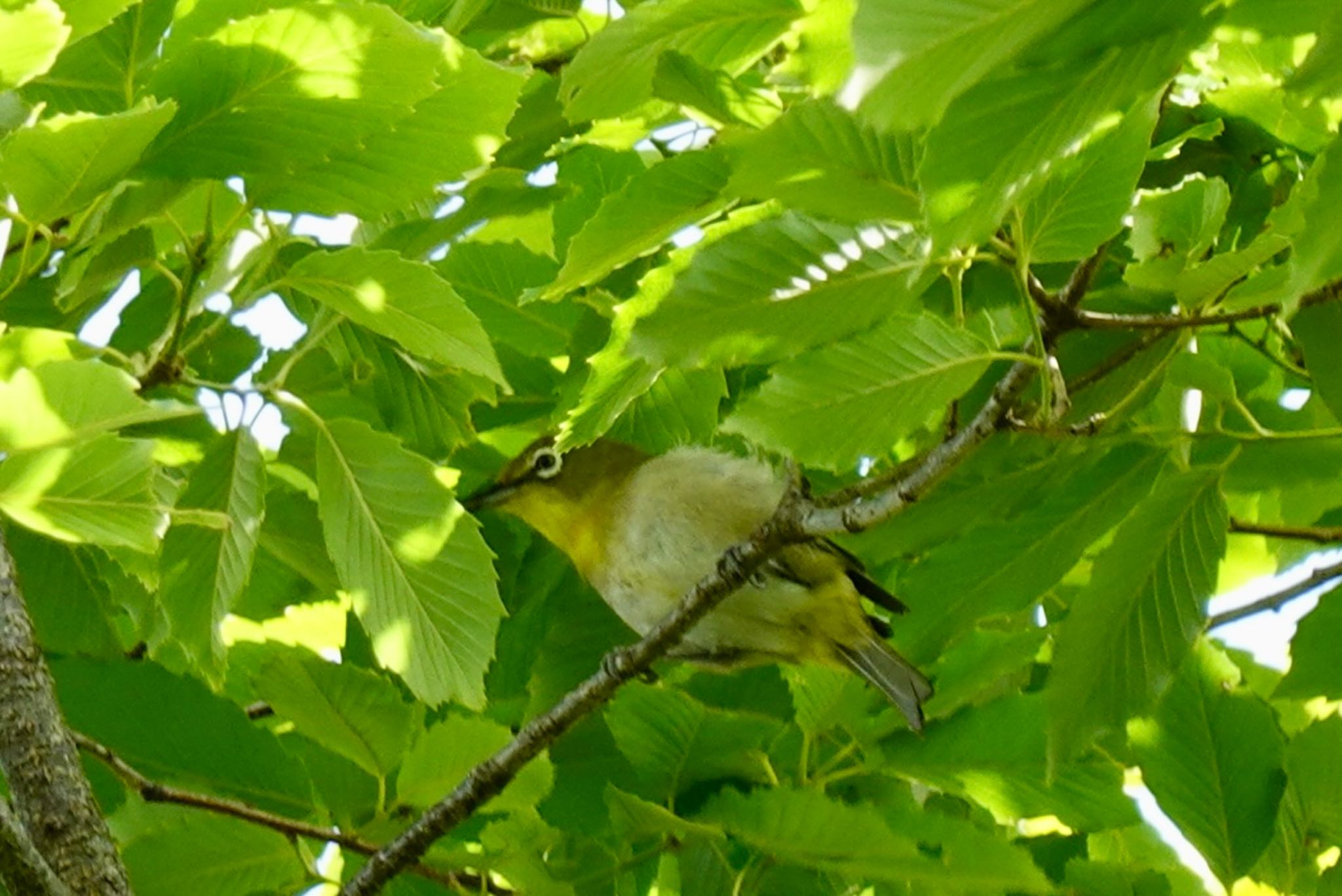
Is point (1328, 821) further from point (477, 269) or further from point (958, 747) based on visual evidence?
point (477, 269)

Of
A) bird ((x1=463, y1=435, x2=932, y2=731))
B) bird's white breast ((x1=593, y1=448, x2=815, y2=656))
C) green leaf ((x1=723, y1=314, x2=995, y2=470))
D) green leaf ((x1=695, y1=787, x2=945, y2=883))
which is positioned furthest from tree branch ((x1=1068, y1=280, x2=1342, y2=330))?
bird's white breast ((x1=593, y1=448, x2=815, y2=656))

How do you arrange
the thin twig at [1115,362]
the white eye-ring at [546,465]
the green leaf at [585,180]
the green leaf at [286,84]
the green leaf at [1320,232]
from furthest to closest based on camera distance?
the white eye-ring at [546,465] → the green leaf at [585,180] → the thin twig at [1115,362] → the green leaf at [286,84] → the green leaf at [1320,232]

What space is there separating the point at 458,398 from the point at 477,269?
25 cm

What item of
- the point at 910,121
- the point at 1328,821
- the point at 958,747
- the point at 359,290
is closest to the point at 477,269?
the point at 359,290

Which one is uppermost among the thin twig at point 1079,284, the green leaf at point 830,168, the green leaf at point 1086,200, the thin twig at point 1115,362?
the green leaf at point 830,168

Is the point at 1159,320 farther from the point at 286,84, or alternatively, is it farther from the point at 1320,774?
the point at 286,84

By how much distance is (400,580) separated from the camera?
7.91 ft

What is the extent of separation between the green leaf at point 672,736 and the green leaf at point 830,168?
1032 mm

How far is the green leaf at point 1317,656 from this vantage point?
2379 mm

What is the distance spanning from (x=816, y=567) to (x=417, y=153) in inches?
72.8

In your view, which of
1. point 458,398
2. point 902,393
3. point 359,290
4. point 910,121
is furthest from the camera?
point 458,398

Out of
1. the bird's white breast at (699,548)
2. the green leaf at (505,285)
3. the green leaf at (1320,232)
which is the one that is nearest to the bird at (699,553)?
the bird's white breast at (699,548)

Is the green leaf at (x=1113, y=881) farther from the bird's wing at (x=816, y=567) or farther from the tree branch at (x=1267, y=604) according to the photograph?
the bird's wing at (x=816, y=567)

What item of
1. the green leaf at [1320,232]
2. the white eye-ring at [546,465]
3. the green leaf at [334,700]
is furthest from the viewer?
the white eye-ring at [546,465]
